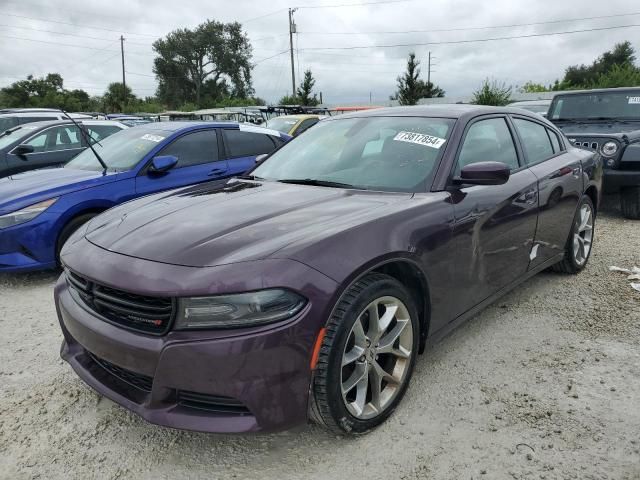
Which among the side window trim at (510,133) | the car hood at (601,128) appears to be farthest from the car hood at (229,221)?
the car hood at (601,128)

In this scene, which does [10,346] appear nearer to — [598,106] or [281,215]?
[281,215]

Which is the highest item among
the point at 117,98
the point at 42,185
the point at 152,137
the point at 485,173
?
the point at 117,98

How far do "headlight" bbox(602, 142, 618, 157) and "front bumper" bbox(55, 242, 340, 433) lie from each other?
5.89m

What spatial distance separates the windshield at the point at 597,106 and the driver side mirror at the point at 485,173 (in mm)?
5911

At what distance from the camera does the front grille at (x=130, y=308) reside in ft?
6.22

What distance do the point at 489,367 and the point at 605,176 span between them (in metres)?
4.62

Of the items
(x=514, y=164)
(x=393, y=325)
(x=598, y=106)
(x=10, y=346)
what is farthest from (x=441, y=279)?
(x=598, y=106)

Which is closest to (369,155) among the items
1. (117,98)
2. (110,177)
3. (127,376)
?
(127,376)

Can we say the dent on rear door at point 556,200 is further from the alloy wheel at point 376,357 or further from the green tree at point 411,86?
the green tree at point 411,86

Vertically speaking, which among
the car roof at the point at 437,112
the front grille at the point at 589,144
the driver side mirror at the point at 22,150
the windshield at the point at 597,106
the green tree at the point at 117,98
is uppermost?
the green tree at the point at 117,98

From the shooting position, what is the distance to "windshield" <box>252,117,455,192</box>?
282cm

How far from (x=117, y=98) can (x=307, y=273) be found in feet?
202

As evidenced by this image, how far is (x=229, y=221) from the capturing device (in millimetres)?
2326

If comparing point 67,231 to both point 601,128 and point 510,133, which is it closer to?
point 510,133
